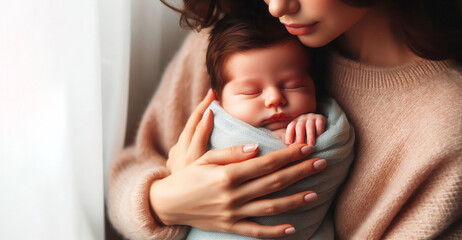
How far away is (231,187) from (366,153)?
0.34 meters

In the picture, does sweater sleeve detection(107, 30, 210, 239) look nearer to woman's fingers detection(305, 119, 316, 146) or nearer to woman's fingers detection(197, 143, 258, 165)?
woman's fingers detection(197, 143, 258, 165)

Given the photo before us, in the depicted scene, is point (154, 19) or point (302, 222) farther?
point (154, 19)

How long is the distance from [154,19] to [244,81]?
472mm

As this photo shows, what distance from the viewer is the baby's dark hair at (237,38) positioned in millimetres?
946

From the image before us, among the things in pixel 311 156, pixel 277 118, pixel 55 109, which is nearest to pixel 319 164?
pixel 311 156

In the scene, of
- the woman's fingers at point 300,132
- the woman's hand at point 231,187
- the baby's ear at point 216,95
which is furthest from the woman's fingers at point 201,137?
the woman's fingers at point 300,132

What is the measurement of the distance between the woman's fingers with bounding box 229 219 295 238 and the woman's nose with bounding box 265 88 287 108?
27cm

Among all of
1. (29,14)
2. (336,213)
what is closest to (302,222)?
(336,213)

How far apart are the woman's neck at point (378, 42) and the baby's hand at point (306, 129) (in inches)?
8.5

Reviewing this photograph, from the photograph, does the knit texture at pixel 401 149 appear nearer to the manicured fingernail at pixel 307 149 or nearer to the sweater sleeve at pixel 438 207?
the sweater sleeve at pixel 438 207

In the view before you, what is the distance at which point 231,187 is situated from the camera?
895 mm

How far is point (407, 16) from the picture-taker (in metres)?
0.92

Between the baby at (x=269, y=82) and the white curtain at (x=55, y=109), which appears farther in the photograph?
the baby at (x=269, y=82)

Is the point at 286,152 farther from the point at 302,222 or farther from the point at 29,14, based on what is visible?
the point at 29,14
